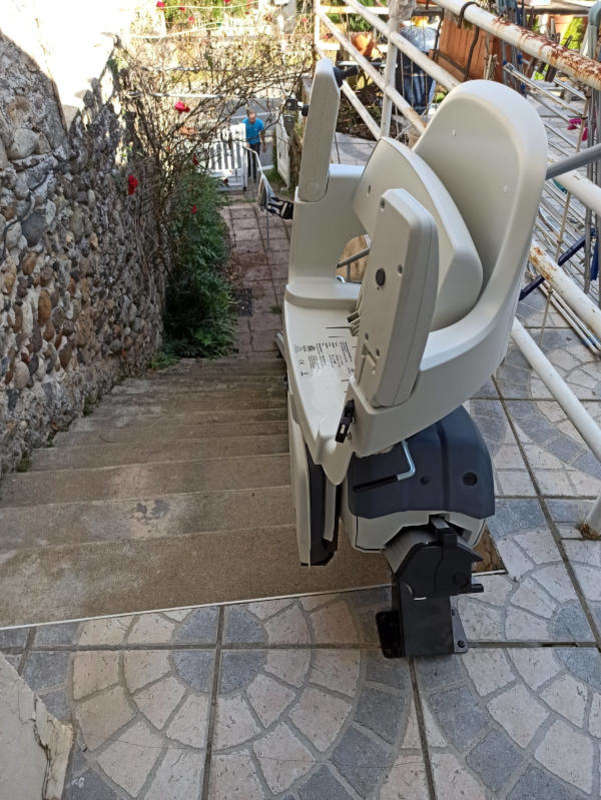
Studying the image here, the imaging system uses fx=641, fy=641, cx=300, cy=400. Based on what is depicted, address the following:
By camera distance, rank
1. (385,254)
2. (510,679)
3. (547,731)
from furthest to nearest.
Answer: (510,679) → (547,731) → (385,254)

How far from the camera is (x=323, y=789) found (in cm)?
142

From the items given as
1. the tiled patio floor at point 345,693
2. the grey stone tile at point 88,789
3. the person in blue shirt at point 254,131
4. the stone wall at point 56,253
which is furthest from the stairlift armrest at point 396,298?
the person in blue shirt at point 254,131

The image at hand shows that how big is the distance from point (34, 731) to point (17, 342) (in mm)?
1764

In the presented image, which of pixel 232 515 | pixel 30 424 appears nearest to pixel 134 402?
pixel 30 424

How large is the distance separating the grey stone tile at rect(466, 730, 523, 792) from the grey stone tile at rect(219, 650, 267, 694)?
0.55m

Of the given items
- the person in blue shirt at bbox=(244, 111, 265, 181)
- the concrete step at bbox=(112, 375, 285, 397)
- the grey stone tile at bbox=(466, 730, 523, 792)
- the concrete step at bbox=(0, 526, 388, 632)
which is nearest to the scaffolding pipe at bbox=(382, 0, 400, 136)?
the concrete step at bbox=(112, 375, 285, 397)

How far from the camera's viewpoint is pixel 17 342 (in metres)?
2.68

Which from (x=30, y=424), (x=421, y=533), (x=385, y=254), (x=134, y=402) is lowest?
(x=134, y=402)

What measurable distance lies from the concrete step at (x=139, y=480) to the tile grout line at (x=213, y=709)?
2.65ft

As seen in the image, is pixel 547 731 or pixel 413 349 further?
pixel 547 731

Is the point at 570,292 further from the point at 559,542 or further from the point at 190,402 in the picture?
the point at 190,402

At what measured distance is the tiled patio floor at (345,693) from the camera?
1432 millimetres

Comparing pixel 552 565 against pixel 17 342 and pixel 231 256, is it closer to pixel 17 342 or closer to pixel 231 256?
pixel 17 342

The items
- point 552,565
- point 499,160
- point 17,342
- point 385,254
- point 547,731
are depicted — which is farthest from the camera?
point 17,342
